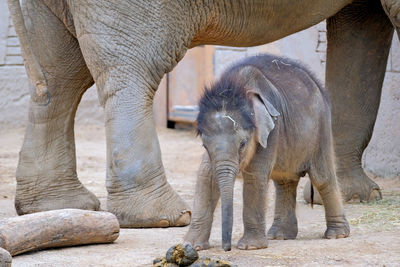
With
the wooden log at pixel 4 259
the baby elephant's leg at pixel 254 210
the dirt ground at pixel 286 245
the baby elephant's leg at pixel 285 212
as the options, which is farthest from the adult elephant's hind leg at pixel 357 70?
the wooden log at pixel 4 259

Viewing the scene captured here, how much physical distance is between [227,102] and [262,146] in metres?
0.28

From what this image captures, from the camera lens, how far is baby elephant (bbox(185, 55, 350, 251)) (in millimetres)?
3631

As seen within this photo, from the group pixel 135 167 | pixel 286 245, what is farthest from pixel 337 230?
pixel 135 167

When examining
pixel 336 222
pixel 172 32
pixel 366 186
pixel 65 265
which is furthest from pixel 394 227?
pixel 65 265

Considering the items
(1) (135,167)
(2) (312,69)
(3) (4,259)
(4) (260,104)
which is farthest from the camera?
(2) (312,69)

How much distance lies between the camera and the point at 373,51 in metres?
5.89

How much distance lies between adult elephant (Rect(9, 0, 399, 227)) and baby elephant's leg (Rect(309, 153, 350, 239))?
0.80 m

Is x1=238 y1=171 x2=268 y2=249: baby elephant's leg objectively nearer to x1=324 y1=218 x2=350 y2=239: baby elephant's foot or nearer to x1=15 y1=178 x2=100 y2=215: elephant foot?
x1=324 y1=218 x2=350 y2=239: baby elephant's foot

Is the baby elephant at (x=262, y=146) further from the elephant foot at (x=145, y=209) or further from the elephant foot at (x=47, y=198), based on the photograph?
the elephant foot at (x=47, y=198)

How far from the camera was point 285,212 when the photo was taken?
4.30 meters

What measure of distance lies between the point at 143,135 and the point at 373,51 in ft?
6.85

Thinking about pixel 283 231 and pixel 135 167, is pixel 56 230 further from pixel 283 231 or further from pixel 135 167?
pixel 283 231

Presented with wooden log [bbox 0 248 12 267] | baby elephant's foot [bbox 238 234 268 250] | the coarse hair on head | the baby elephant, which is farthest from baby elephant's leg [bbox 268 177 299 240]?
Answer: wooden log [bbox 0 248 12 267]

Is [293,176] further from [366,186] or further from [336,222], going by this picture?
[366,186]
